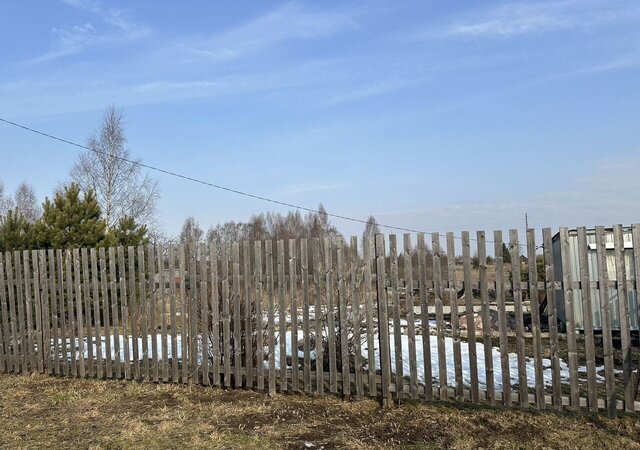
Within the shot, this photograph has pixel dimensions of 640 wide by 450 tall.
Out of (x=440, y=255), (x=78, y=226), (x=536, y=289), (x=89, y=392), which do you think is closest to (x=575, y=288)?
(x=536, y=289)

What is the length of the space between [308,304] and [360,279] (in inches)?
27.1

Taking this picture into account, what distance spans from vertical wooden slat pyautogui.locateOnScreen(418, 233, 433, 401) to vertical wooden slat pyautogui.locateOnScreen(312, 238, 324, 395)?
119 centimetres

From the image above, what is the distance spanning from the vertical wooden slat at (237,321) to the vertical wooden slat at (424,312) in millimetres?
2302

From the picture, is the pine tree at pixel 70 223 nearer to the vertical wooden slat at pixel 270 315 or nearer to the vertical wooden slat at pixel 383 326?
the vertical wooden slat at pixel 270 315

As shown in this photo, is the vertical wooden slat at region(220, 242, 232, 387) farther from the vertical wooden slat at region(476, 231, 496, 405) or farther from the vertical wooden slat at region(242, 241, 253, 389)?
the vertical wooden slat at region(476, 231, 496, 405)

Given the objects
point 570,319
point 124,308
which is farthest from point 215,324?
point 570,319

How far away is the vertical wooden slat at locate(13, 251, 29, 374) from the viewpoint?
790cm

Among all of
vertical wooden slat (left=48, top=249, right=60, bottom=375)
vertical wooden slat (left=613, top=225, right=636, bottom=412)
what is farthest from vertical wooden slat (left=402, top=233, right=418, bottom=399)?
vertical wooden slat (left=48, top=249, right=60, bottom=375)

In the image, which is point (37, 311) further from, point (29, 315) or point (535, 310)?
point (535, 310)

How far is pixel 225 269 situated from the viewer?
6.65m

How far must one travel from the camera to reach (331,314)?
19.8ft

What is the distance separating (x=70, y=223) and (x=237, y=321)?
8.32 m

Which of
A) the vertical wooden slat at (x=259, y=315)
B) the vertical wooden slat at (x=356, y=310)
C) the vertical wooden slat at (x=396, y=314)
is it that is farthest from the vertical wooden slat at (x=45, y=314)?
the vertical wooden slat at (x=396, y=314)

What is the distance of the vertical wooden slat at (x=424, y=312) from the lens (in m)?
5.46
